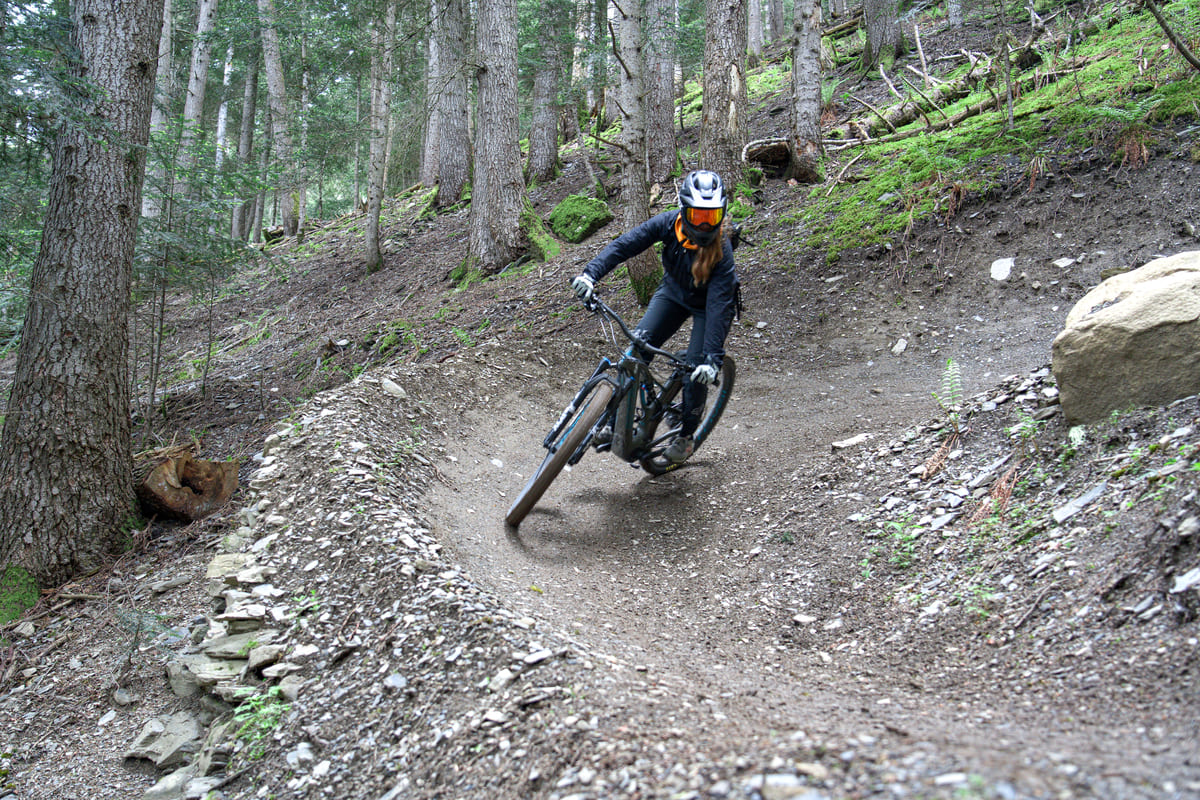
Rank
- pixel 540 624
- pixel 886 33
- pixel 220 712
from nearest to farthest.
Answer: pixel 540 624, pixel 220 712, pixel 886 33

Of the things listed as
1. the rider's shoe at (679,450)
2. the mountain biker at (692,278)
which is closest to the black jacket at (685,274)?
the mountain biker at (692,278)

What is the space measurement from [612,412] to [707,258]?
144cm

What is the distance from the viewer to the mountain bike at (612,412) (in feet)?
17.6

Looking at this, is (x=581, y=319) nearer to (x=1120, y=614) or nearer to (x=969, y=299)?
(x=969, y=299)

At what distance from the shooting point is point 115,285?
6578 mm

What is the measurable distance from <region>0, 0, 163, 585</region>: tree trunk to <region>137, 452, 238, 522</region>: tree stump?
0.23m

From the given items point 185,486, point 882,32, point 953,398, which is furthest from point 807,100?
point 185,486

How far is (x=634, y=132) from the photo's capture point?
9.64 metres

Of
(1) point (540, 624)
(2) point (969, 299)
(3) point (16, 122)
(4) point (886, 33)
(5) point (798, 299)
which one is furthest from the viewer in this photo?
(4) point (886, 33)

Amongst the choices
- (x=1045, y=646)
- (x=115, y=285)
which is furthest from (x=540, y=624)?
(x=115, y=285)

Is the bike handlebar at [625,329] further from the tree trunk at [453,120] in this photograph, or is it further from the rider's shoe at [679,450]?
the tree trunk at [453,120]

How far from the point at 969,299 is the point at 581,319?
16.3 ft

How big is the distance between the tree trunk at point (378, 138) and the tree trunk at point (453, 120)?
4.48ft

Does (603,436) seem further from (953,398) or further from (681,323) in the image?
(953,398)
